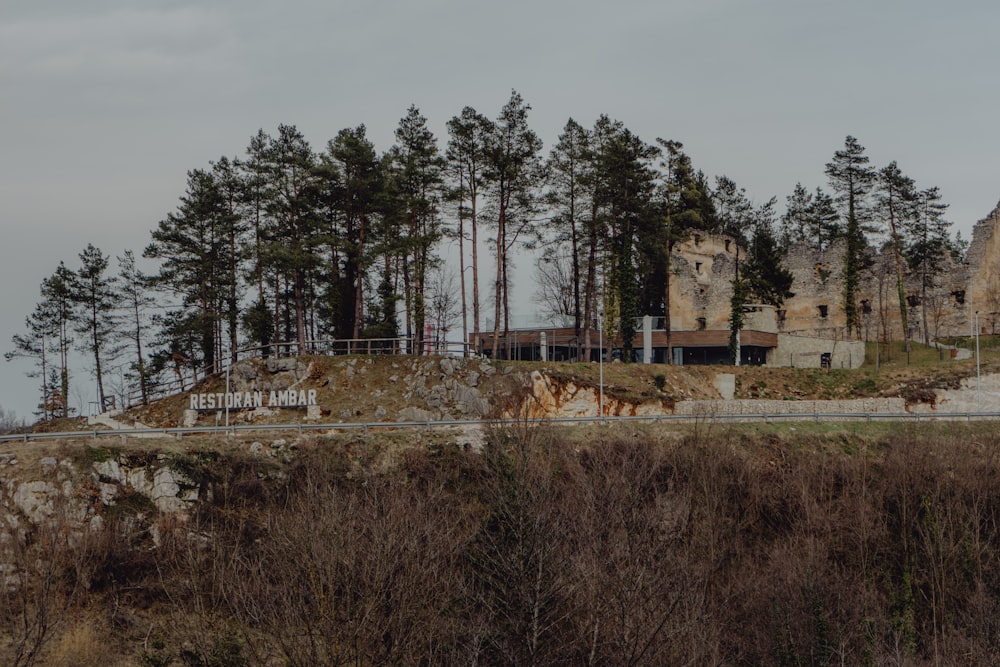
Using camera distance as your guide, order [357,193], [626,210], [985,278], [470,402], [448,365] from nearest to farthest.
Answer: [470,402], [448,365], [357,193], [626,210], [985,278]

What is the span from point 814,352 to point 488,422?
28174 millimetres

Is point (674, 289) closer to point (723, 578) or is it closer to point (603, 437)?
point (603, 437)

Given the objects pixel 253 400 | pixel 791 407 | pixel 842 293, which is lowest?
pixel 791 407

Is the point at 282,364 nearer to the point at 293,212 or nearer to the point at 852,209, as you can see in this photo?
the point at 293,212

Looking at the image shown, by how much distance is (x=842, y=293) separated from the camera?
5669 centimetres

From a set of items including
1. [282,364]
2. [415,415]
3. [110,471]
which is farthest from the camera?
[282,364]

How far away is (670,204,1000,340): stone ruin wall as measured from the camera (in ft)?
178

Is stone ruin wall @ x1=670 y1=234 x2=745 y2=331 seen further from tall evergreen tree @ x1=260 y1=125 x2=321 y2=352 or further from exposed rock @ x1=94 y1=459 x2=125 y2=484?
exposed rock @ x1=94 y1=459 x2=125 y2=484

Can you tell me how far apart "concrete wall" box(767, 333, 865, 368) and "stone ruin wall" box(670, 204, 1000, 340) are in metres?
4.91

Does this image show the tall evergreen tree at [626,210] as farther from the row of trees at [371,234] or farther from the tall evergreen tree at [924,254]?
the tall evergreen tree at [924,254]

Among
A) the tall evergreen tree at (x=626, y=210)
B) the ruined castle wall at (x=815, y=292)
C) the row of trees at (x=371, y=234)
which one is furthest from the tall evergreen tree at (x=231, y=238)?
the ruined castle wall at (x=815, y=292)

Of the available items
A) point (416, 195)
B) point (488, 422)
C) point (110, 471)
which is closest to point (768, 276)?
point (416, 195)

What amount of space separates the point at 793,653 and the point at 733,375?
2138 cm

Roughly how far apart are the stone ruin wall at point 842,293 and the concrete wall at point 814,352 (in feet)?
16.1
